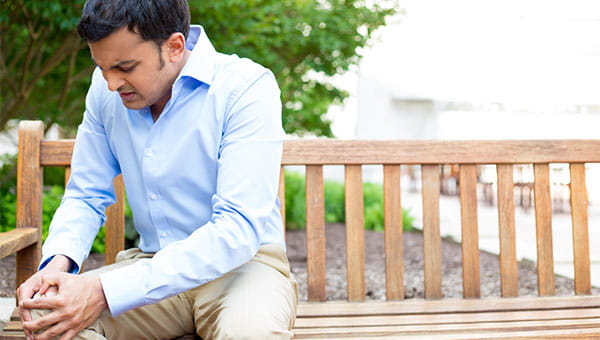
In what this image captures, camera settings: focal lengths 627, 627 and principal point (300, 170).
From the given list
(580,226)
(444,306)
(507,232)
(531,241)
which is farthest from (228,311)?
(531,241)

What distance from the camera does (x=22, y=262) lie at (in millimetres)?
2492

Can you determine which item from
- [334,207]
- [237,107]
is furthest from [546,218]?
[334,207]

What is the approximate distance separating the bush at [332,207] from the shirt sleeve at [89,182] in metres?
5.74

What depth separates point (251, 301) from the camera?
67.8 inches

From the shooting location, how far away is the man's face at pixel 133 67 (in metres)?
1.74

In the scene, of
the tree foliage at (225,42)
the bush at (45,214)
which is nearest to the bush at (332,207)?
the tree foliage at (225,42)

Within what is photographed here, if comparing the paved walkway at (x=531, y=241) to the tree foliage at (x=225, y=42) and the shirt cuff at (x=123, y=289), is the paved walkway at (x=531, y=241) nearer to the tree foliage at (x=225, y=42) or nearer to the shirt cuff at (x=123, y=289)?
the shirt cuff at (x=123, y=289)

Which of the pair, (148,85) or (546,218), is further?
(546,218)

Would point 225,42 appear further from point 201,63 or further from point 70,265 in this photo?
point 70,265

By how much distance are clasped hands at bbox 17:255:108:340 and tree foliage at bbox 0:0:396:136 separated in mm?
3899

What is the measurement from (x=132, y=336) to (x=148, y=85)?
0.76m

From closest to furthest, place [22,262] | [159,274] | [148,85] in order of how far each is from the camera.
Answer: [159,274]
[148,85]
[22,262]

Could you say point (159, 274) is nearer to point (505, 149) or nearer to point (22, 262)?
point (22, 262)

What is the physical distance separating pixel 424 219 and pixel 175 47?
1356mm
